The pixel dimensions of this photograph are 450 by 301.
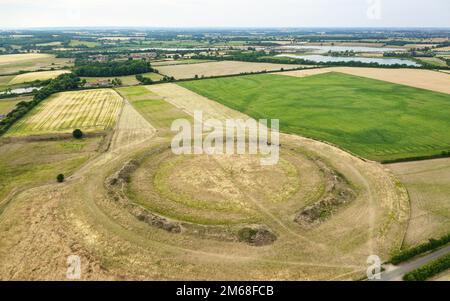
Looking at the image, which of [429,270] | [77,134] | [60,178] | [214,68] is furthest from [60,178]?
[214,68]

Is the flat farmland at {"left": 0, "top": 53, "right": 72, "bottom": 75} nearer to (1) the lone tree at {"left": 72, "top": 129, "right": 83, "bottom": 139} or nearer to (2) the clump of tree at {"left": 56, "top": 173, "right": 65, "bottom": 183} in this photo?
(1) the lone tree at {"left": 72, "top": 129, "right": 83, "bottom": 139}

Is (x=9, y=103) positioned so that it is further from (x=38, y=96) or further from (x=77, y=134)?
(x=77, y=134)

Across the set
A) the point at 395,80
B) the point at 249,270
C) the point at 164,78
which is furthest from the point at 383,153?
the point at 164,78

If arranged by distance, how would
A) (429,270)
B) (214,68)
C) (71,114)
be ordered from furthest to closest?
(214,68) → (71,114) → (429,270)

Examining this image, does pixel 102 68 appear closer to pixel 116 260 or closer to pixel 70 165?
pixel 70 165

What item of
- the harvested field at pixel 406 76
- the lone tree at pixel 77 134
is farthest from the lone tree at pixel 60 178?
the harvested field at pixel 406 76

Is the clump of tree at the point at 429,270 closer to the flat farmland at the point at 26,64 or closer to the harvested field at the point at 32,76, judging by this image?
the harvested field at the point at 32,76
